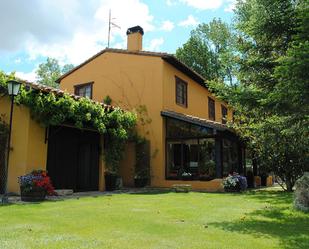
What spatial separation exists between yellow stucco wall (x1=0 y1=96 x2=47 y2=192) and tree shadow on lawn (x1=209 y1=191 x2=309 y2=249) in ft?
26.1

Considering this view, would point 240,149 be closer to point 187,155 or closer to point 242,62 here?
point 187,155

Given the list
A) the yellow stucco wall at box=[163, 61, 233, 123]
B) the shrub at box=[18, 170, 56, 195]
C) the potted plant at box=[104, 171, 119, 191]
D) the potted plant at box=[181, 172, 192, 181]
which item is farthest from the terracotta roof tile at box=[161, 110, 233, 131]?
the shrub at box=[18, 170, 56, 195]

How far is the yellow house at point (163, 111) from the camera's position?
18.5 meters

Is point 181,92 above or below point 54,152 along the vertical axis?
above

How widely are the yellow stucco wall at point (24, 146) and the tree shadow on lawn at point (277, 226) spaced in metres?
7.94

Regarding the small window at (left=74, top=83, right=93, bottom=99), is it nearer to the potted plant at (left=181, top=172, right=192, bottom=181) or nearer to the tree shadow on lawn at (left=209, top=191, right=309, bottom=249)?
the potted plant at (left=181, top=172, right=192, bottom=181)

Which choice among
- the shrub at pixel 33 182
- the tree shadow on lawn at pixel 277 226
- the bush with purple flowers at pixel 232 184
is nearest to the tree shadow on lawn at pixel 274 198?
the bush with purple flowers at pixel 232 184

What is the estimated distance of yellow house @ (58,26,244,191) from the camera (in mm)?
18516

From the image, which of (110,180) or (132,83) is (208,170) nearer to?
(110,180)

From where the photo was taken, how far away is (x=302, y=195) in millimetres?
9719

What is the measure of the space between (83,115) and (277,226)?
9066 mm

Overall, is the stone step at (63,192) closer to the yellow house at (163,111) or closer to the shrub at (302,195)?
the yellow house at (163,111)

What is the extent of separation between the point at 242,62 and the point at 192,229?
4.96 m

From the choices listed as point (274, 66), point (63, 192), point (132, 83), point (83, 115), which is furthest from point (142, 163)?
point (274, 66)
